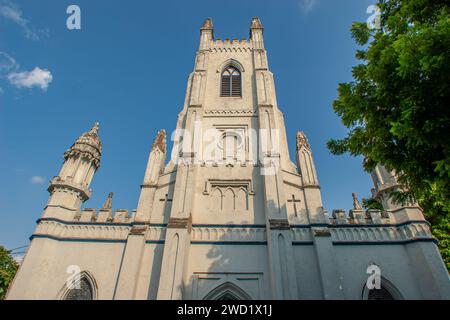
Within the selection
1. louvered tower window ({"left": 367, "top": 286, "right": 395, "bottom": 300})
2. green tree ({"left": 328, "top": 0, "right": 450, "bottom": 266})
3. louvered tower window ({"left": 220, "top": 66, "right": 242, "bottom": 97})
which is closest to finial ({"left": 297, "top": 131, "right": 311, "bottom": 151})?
louvered tower window ({"left": 220, "top": 66, "right": 242, "bottom": 97})

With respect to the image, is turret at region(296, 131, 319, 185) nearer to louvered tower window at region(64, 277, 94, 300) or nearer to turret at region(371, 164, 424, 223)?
turret at region(371, 164, 424, 223)

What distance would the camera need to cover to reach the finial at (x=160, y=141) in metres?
15.3

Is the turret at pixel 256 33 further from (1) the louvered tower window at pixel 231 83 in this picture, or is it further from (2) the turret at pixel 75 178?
(2) the turret at pixel 75 178

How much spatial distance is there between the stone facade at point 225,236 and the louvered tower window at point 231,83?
4.47m

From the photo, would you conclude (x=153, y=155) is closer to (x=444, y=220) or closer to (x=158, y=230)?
(x=158, y=230)

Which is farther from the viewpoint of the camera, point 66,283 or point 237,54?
point 237,54

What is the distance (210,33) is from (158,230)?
62.8ft

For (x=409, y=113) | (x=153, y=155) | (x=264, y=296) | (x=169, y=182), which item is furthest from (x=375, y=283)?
(x=153, y=155)

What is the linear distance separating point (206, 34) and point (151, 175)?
51.6 feet

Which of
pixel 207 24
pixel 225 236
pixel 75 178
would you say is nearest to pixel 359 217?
pixel 225 236

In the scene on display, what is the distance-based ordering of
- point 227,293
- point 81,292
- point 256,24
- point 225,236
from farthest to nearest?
point 256,24 → point 225,236 → point 81,292 → point 227,293

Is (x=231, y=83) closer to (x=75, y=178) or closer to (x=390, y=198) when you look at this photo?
(x=75, y=178)

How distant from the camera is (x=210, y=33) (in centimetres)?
2400

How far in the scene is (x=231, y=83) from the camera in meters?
19.7
